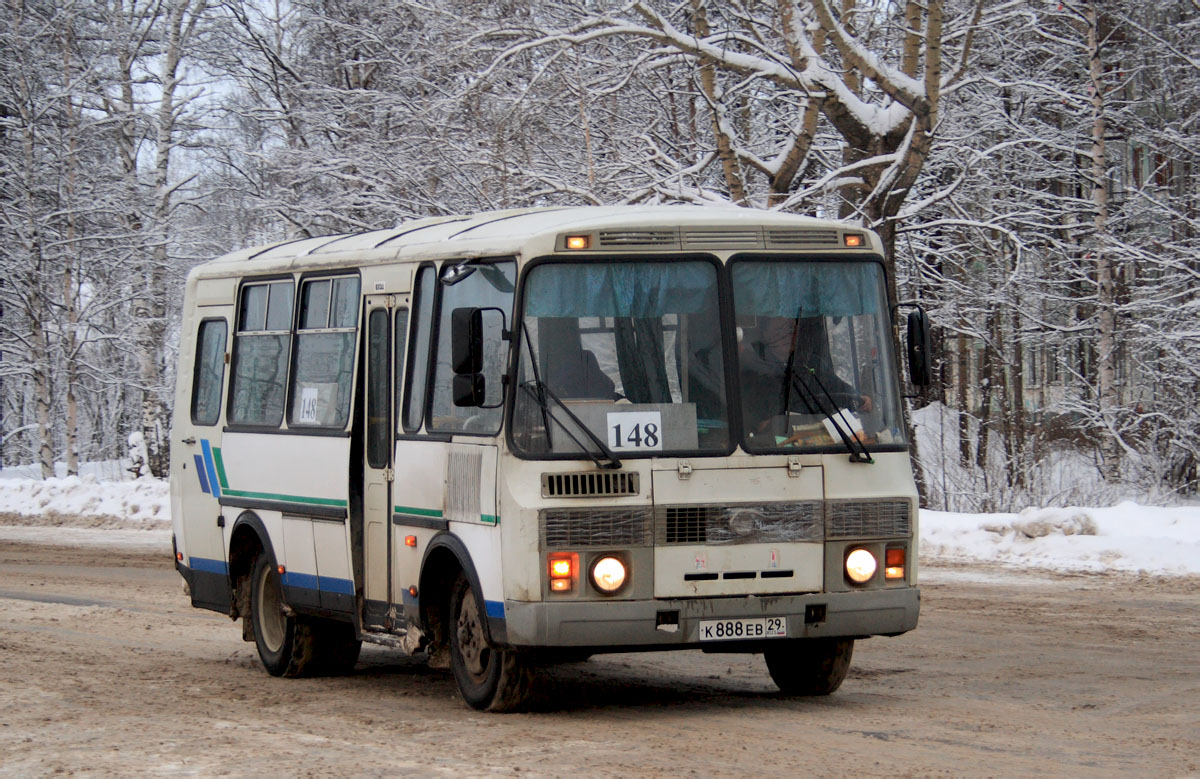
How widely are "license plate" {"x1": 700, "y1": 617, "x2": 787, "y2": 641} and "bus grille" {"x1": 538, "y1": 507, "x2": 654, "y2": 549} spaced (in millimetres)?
535

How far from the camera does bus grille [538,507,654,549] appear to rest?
844cm

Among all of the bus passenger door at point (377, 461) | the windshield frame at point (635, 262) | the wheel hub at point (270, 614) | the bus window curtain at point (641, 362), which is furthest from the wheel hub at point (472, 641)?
the wheel hub at point (270, 614)

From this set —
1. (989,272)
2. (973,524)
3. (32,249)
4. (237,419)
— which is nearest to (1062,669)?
(237,419)

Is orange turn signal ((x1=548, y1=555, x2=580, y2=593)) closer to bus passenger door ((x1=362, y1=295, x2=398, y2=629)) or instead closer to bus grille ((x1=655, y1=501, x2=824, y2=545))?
bus grille ((x1=655, y1=501, x2=824, y2=545))

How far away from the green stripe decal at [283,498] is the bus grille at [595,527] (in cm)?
236

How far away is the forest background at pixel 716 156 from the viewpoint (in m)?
22.4

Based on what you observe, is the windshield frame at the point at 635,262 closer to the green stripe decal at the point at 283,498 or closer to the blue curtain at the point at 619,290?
the blue curtain at the point at 619,290

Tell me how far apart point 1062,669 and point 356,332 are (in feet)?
15.7

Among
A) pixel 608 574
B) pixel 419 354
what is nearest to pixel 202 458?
pixel 419 354

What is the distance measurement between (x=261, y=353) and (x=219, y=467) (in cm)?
98

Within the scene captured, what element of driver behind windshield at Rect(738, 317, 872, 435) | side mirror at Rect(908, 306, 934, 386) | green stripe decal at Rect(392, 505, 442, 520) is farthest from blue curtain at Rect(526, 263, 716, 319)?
green stripe decal at Rect(392, 505, 442, 520)

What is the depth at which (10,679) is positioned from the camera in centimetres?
1035

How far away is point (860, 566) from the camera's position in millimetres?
8836

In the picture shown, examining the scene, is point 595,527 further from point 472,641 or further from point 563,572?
point 472,641
